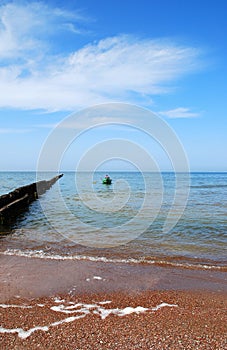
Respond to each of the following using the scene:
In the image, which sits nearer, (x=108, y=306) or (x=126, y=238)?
(x=108, y=306)

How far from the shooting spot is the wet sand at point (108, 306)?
438 centimetres

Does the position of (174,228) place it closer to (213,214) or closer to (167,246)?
(167,246)

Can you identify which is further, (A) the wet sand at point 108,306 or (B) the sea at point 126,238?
(B) the sea at point 126,238

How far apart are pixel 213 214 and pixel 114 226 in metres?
6.59

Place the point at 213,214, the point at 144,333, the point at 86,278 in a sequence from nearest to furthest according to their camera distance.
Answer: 1. the point at 144,333
2. the point at 86,278
3. the point at 213,214

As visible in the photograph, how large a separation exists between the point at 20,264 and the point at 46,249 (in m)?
1.89

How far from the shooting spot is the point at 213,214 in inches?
682

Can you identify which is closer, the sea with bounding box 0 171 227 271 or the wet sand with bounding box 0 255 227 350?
the wet sand with bounding box 0 255 227 350

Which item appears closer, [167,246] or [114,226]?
[167,246]

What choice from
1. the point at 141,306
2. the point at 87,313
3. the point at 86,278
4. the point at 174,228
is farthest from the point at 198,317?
the point at 174,228

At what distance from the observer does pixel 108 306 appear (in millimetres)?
5691

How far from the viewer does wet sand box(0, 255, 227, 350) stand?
4.38 metres

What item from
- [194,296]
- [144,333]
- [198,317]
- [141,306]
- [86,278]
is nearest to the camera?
[144,333]

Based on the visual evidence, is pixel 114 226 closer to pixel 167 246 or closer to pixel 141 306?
pixel 167 246
